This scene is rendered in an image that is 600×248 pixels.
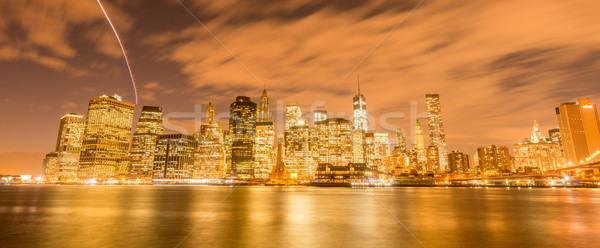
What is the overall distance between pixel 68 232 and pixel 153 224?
5.24 m

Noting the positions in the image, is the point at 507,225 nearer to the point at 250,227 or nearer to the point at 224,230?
the point at 250,227

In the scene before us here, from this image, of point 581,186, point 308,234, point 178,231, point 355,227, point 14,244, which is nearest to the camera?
point 14,244

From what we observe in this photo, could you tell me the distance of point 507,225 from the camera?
23.0 m

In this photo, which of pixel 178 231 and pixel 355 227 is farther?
pixel 355 227

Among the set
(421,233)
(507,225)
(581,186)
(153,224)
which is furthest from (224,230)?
(581,186)

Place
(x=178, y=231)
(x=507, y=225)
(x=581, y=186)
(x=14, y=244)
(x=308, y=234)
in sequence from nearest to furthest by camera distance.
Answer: (x=14, y=244) < (x=308, y=234) < (x=178, y=231) < (x=507, y=225) < (x=581, y=186)

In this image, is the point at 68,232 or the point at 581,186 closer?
the point at 68,232

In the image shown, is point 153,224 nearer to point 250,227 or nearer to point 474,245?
point 250,227

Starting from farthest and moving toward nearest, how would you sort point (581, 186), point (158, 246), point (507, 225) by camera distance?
point (581, 186) < point (507, 225) < point (158, 246)

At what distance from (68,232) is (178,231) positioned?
23.6 feet

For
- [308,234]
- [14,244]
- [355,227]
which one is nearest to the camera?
[14,244]

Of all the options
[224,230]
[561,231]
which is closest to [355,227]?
[224,230]

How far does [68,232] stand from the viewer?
19.8m

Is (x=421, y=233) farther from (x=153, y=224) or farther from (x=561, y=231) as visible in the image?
(x=153, y=224)
